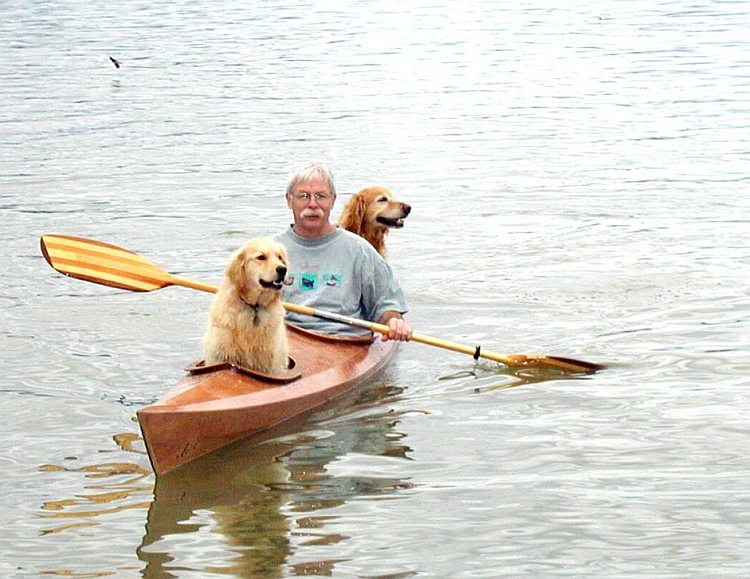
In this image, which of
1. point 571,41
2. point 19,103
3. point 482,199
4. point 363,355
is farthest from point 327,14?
point 363,355

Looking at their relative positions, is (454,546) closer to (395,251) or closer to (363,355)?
(363,355)

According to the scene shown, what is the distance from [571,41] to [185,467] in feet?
84.4

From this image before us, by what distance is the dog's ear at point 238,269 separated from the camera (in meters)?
7.50

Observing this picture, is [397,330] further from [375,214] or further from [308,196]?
[375,214]

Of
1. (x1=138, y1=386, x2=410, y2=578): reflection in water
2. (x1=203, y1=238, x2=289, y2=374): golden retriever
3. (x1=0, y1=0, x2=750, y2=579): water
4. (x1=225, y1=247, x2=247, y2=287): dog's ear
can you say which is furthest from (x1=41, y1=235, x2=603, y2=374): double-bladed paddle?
(x1=225, y1=247, x2=247, y2=287): dog's ear

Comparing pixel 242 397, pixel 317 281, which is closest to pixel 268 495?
pixel 242 397

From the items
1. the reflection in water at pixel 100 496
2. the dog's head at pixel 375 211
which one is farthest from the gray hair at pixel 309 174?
the reflection in water at pixel 100 496

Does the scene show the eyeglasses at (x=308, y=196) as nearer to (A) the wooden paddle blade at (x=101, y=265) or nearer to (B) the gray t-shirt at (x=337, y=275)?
(B) the gray t-shirt at (x=337, y=275)

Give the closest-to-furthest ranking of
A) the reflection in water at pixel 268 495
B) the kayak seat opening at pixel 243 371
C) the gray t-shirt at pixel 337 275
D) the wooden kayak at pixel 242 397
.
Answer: the reflection in water at pixel 268 495, the wooden kayak at pixel 242 397, the kayak seat opening at pixel 243 371, the gray t-shirt at pixel 337 275

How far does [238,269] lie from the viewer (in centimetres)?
753

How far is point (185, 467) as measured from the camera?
738 centimetres

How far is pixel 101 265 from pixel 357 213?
5.93ft

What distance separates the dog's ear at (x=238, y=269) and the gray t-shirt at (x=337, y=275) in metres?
0.97

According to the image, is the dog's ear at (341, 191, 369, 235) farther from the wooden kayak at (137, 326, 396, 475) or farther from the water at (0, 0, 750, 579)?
the wooden kayak at (137, 326, 396, 475)
